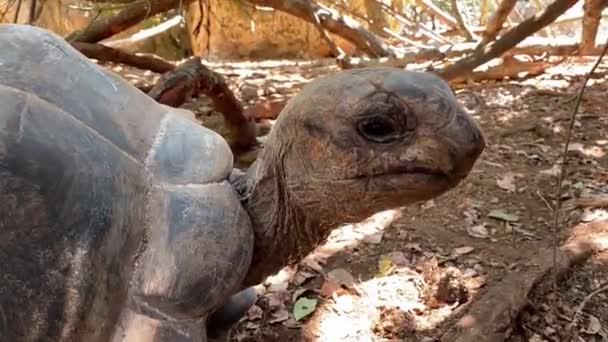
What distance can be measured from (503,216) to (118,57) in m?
2.60

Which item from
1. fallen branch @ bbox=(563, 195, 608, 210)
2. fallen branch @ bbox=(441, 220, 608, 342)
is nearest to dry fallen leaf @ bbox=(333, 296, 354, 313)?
fallen branch @ bbox=(441, 220, 608, 342)

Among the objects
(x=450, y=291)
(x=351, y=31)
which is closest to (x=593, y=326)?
(x=450, y=291)

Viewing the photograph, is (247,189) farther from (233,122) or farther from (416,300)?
(233,122)

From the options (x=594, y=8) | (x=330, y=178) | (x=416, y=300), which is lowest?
(x=416, y=300)

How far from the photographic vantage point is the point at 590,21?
4.45 meters

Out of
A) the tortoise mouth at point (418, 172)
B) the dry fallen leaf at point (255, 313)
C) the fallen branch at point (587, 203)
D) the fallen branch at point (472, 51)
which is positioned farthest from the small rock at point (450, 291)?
the fallen branch at point (472, 51)

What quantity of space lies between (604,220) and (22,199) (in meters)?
2.40

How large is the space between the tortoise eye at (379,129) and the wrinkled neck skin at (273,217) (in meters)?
0.25

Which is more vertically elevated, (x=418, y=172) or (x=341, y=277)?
(x=418, y=172)

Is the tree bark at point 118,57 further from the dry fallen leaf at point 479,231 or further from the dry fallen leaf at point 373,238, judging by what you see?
the dry fallen leaf at point 479,231

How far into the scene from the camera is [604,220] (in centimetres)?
285

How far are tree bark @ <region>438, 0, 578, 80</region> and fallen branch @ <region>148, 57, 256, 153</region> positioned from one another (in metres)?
1.63

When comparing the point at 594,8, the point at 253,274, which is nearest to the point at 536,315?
the point at 253,274

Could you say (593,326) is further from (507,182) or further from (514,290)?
(507,182)
